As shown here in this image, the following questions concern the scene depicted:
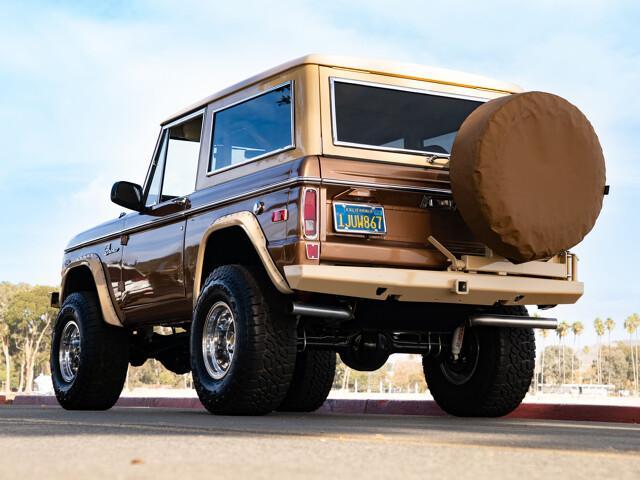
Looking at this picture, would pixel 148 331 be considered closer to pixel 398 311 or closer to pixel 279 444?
pixel 398 311

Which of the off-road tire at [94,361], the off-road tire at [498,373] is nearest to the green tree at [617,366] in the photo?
the off-road tire at [94,361]

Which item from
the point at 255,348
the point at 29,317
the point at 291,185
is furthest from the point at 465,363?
the point at 29,317

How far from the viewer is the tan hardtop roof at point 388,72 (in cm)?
741

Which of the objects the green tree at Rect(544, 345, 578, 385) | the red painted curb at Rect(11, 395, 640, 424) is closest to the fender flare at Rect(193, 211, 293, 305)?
the red painted curb at Rect(11, 395, 640, 424)

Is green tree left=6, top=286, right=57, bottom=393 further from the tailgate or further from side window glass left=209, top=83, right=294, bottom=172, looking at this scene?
the tailgate

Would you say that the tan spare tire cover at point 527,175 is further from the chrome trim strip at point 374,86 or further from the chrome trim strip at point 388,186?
the chrome trim strip at point 374,86

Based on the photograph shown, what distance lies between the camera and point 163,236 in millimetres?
8539

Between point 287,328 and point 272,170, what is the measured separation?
1.09 metres

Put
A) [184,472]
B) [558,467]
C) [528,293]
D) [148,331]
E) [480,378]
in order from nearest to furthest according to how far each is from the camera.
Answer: [184,472] → [558,467] → [528,293] → [480,378] → [148,331]

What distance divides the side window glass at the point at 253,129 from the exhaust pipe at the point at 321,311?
1.19m

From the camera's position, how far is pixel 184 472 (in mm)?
3488

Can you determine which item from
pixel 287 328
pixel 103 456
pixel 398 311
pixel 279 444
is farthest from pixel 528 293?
pixel 103 456

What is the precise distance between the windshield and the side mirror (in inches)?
90.9

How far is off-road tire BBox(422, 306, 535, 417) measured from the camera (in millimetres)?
8125
